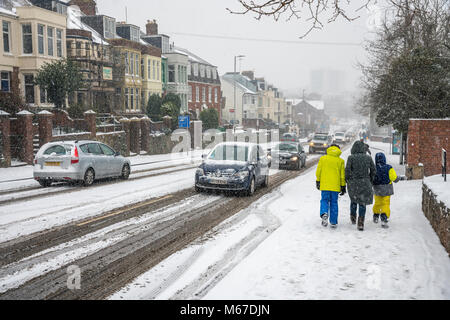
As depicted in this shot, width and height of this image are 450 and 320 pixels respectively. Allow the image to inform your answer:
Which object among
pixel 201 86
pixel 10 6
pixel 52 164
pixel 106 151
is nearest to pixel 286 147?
pixel 106 151

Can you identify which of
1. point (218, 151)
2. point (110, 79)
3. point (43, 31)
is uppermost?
point (43, 31)

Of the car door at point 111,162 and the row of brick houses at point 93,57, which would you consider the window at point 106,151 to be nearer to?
the car door at point 111,162

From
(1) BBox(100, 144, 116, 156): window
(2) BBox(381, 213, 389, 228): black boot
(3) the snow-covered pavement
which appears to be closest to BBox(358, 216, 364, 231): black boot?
(3) the snow-covered pavement

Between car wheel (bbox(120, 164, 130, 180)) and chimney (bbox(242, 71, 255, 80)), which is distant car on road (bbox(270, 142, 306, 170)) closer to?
car wheel (bbox(120, 164, 130, 180))

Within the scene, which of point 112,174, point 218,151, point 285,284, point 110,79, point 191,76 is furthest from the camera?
point 191,76

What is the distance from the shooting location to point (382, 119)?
2402 cm

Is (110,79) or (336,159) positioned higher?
(110,79)

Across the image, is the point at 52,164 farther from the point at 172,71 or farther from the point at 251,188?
the point at 172,71

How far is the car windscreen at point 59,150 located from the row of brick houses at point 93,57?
14962mm

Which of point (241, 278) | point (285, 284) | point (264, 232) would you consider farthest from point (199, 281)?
point (264, 232)

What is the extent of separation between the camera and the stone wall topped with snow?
701 centimetres

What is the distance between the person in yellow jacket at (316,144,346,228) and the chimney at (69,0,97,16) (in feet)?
137

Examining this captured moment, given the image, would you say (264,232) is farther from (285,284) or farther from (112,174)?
(112,174)

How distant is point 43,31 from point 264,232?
27684 millimetres
